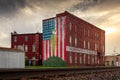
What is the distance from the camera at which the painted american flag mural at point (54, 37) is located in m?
46.5

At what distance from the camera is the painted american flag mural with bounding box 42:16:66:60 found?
→ 152 ft

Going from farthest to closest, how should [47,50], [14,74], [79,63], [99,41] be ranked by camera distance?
[99,41]
[79,63]
[47,50]
[14,74]

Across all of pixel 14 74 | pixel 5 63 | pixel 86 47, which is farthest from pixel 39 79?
pixel 86 47

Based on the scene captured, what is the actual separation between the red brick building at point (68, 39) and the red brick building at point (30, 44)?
8.72 m

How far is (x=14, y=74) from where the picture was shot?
14.2 meters

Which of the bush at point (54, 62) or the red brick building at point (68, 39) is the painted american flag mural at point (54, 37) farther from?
the bush at point (54, 62)

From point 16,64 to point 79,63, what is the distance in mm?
21341

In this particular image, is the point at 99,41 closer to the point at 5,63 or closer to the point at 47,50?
the point at 47,50

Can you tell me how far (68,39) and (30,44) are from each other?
17000mm

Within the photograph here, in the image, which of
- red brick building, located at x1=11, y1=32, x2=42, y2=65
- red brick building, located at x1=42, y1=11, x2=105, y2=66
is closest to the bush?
red brick building, located at x1=42, y1=11, x2=105, y2=66

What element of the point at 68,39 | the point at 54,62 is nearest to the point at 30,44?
the point at 54,62

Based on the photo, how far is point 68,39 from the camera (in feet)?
155

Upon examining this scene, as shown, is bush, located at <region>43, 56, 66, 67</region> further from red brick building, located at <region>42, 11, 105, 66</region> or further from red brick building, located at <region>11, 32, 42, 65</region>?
red brick building, located at <region>11, 32, 42, 65</region>

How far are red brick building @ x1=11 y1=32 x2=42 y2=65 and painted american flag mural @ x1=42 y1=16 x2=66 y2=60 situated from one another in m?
8.77
